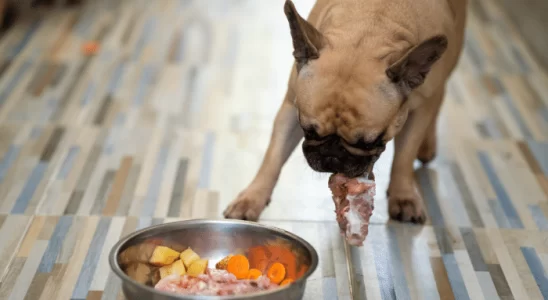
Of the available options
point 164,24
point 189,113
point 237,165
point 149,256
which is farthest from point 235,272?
point 164,24

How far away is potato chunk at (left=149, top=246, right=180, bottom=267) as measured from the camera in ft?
8.16

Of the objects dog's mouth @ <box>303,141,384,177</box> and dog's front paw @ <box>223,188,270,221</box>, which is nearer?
dog's mouth @ <box>303,141,384,177</box>

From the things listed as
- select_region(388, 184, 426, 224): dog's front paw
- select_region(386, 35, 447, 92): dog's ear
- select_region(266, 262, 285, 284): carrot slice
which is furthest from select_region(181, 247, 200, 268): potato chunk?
select_region(388, 184, 426, 224): dog's front paw

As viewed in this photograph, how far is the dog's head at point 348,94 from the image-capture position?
2510 mm

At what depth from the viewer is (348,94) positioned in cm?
250

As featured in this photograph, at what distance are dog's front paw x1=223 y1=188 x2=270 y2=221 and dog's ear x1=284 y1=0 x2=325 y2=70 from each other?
2.04 ft

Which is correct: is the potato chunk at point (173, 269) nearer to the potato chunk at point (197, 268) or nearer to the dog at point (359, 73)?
the potato chunk at point (197, 268)

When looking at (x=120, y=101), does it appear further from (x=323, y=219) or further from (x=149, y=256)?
(x=149, y=256)

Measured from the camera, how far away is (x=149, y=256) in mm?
2482

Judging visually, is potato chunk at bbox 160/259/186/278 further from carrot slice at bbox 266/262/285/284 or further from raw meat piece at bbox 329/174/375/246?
raw meat piece at bbox 329/174/375/246

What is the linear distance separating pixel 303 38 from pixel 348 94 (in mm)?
235

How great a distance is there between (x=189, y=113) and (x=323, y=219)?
46.5 inches

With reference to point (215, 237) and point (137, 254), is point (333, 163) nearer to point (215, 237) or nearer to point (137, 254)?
point (215, 237)

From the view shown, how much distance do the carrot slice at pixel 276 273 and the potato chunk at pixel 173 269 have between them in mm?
263
